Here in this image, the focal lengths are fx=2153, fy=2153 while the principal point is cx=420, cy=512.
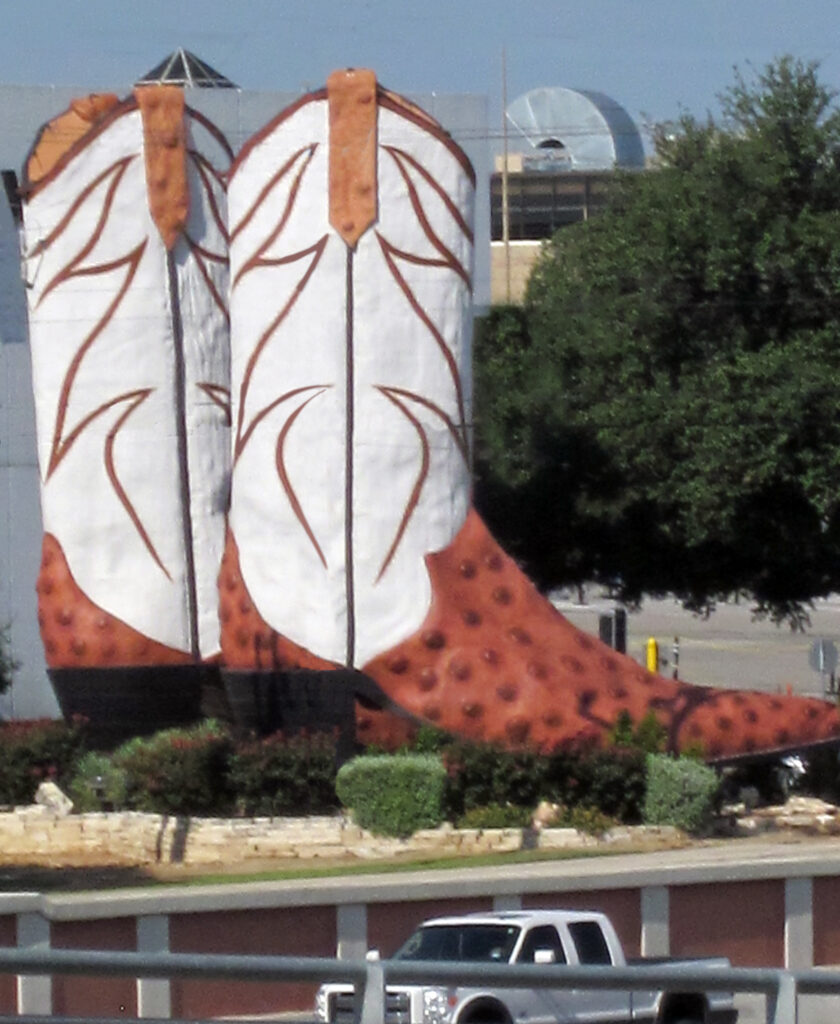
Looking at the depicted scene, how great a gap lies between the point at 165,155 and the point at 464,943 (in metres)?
13.0

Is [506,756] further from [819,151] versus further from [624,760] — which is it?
[819,151]

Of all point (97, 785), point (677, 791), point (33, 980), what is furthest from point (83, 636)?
point (33, 980)

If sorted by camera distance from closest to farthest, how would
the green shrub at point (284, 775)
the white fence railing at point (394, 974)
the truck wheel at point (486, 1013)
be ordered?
the white fence railing at point (394, 974), the truck wheel at point (486, 1013), the green shrub at point (284, 775)

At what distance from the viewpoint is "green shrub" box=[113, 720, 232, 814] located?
22.2m

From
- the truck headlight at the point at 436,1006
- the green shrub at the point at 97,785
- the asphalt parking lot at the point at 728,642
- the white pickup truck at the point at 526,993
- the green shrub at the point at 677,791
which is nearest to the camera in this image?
the truck headlight at the point at 436,1006

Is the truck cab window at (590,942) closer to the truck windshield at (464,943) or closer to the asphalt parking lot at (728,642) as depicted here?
the truck windshield at (464,943)

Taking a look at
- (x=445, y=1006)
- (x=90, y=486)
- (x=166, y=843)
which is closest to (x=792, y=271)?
(x=90, y=486)

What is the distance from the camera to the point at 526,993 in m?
11.5

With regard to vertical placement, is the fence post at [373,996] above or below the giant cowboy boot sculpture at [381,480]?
below

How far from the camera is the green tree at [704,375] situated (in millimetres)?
29078

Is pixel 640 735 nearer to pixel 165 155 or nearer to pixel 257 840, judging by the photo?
pixel 257 840

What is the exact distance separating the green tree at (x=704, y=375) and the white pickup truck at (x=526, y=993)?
614 inches

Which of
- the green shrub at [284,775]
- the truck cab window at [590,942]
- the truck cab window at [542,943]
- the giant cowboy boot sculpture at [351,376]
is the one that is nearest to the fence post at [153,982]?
the truck cab window at [542,943]

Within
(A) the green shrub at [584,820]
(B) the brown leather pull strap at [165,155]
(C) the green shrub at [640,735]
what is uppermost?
(B) the brown leather pull strap at [165,155]
